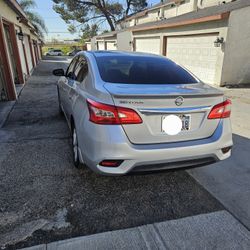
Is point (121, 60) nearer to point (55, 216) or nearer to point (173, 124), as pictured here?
point (173, 124)

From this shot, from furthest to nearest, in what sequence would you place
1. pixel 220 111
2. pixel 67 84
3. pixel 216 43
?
pixel 216 43 → pixel 67 84 → pixel 220 111

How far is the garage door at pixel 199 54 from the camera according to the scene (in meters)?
10.8

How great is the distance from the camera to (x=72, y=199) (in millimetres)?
2686

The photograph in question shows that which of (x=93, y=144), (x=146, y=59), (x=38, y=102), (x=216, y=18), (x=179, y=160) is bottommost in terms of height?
(x=38, y=102)

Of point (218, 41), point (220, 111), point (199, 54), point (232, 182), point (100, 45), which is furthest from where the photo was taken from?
point (100, 45)

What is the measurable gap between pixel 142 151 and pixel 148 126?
0.25 m

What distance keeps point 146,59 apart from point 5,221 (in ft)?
8.80

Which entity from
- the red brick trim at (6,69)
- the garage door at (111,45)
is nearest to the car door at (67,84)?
the red brick trim at (6,69)

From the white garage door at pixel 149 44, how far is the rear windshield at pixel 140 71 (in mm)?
13555

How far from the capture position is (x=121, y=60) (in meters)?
3.33

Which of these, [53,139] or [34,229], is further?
[53,139]

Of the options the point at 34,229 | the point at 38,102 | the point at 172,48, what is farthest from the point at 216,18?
the point at 34,229

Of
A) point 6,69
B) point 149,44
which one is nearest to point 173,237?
point 6,69

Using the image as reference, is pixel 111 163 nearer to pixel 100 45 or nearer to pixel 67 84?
pixel 67 84
